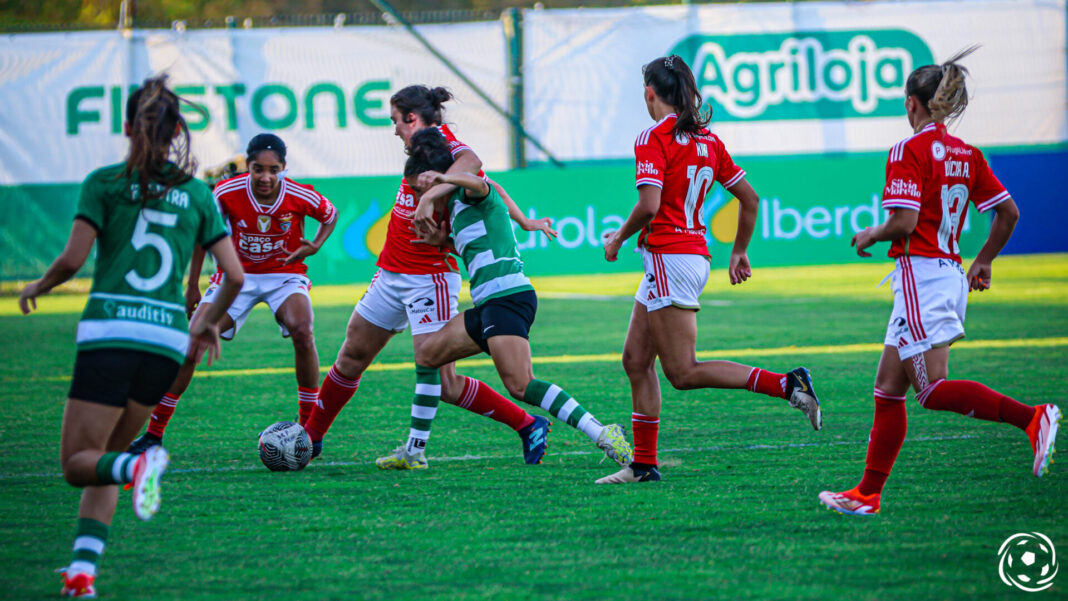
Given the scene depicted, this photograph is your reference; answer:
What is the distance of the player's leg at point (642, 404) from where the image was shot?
19.7 ft

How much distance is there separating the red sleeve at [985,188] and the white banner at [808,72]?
A: 53.5 ft

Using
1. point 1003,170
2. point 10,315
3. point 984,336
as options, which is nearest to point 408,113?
point 984,336

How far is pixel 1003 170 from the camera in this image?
20391 millimetres

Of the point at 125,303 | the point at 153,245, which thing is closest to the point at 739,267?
the point at 153,245

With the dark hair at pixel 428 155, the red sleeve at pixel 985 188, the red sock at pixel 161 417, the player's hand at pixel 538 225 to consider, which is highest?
the dark hair at pixel 428 155

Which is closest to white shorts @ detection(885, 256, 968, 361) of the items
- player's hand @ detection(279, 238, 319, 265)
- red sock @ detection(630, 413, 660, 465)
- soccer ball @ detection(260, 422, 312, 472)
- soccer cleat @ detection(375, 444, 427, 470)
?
red sock @ detection(630, 413, 660, 465)

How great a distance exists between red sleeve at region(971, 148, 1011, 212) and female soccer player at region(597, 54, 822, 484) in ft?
3.72

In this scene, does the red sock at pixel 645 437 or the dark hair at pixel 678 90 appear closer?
the dark hair at pixel 678 90

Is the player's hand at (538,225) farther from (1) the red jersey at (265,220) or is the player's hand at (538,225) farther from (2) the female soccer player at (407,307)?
(1) the red jersey at (265,220)

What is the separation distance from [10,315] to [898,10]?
638 inches

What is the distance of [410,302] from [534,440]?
1.06 m

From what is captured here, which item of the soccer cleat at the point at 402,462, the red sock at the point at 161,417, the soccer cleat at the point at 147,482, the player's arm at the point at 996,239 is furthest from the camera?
the red sock at the point at 161,417

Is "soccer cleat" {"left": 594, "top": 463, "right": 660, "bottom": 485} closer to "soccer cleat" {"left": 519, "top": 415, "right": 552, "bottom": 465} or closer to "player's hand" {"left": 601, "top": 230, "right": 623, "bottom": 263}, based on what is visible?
"soccer cleat" {"left": 519, "top": 415, "right": 552, "bottom": 465}

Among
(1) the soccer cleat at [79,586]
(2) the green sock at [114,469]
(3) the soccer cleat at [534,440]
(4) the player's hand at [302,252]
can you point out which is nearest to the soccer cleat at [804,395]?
(3) the soccer cleat at [534,440]
